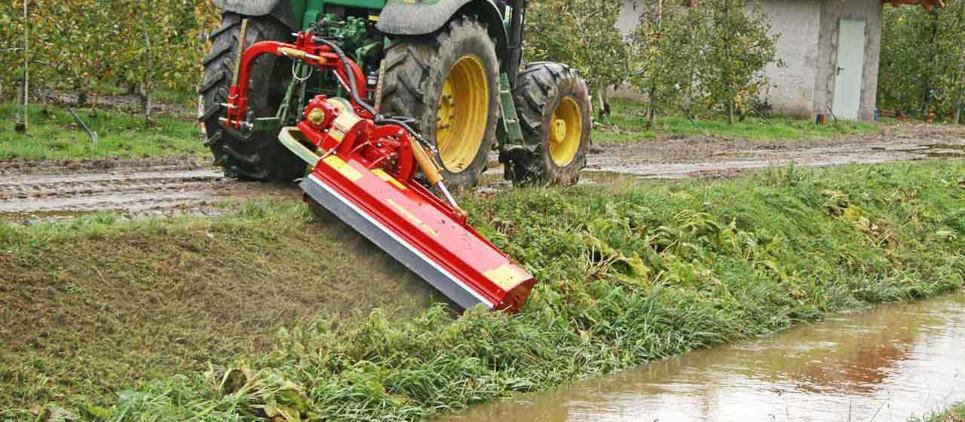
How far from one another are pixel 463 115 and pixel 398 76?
117 centimetres

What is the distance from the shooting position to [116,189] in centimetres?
1140

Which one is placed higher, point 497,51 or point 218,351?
point 497,51

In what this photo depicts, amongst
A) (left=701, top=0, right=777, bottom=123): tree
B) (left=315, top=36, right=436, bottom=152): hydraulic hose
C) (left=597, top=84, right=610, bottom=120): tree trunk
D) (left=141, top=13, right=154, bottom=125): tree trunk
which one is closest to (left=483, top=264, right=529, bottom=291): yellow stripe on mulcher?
(left=315, top=36, right=436, bottom=152): hydraulic hose

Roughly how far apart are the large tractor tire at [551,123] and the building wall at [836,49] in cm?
1678

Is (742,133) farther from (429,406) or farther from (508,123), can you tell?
(429,406)

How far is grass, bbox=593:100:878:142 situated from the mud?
28.1 feet

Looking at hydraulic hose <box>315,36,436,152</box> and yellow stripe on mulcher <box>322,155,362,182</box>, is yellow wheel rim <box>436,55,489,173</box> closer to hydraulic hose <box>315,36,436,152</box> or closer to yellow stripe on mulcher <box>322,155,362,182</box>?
hydraulic hose <box>315,36,436,152</box>

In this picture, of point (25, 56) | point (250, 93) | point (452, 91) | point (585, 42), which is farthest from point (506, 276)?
point (585, 42)

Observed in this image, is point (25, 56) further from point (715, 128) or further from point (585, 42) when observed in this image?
point (715, 128)

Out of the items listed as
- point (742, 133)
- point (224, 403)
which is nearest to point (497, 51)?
point (224, 403)

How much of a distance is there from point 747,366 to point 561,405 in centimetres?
198

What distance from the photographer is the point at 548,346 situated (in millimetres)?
9141

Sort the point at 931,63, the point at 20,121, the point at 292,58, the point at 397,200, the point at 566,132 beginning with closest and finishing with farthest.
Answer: the point at 397,200, the point at 292,58, the point at 566,132, the point at 20,121, the point at 931,63

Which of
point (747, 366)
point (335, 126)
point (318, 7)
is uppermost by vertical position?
point (318, 7)
